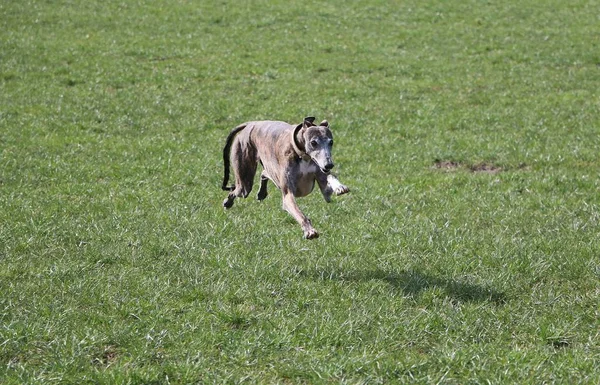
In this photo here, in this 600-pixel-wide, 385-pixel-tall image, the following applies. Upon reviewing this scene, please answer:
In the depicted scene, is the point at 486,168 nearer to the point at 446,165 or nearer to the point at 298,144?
the point at 446,165

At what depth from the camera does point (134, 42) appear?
2364 centimetres

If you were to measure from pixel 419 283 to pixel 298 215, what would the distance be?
170 cm

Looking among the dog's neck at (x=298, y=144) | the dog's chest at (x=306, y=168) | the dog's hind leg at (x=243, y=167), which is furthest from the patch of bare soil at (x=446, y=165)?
the dog's neck at (x=298, y=144)

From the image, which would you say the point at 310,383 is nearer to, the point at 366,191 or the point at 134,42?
the point at 366,191

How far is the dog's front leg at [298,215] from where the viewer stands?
25.5 feet

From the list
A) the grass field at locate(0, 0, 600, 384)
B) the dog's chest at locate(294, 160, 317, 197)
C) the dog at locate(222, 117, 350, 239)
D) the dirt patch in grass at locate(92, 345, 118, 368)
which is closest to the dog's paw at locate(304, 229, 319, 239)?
the dog at locate(222, 117, 350, 239)

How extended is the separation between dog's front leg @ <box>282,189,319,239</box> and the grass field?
84cm

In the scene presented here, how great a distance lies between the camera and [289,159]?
820 cm

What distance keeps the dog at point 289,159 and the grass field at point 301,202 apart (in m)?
0.97

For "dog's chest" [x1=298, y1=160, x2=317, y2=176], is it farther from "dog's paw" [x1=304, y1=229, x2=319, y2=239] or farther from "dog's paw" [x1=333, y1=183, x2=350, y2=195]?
"dog's paw" [x1=304, y1=229, x2=319, y2=239]

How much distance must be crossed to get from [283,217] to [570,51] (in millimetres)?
14341

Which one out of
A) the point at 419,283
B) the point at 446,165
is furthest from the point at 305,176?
the point at 446,165

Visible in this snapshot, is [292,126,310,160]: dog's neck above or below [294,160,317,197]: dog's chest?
above

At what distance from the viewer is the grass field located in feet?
24.3
